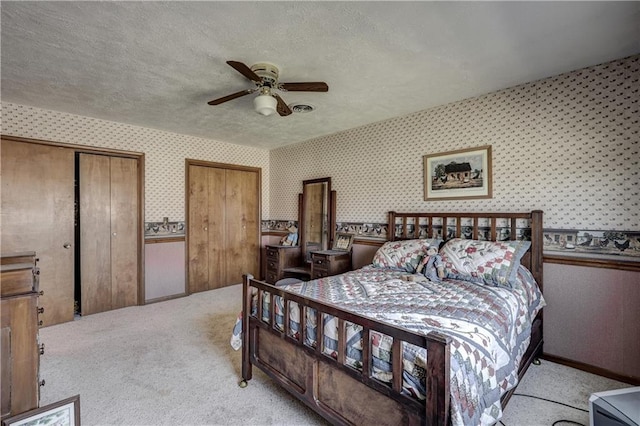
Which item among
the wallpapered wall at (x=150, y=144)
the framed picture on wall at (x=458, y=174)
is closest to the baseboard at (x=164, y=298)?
the wallpapered wall at (x=150, y=144)

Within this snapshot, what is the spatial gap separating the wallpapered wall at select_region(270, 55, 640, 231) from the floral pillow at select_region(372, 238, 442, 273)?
523 mm

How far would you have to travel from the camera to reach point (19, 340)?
5.13ft

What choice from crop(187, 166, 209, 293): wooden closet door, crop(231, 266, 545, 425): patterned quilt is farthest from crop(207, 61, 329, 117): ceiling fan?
crop(187, 166, 209, 293): wooden closet door

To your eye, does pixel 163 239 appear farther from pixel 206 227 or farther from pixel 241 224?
pixel 241 224

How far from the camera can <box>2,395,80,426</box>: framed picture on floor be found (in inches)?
59.5

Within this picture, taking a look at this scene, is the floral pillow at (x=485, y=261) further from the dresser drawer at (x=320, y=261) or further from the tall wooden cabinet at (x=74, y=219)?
the tall wooden cabinet at (x=74, y=219)

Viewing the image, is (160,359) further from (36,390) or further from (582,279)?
(582,279)

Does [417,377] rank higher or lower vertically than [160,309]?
higher

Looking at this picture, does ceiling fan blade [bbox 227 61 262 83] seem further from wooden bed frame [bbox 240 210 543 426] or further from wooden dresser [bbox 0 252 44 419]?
wooden dresser [bbox 0 252 44 419]

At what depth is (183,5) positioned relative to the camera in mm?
1729

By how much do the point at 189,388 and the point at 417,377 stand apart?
69.6 inches

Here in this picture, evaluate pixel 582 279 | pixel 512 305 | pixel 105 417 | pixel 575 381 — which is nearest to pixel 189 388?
pixel 105 417

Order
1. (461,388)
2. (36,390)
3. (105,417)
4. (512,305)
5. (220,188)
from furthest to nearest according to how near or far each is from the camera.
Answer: (220,188) → (512,305) → (105,417) → (36,390) → (461,388)

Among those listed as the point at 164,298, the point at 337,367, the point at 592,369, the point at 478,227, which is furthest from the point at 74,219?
the point at 592,369
